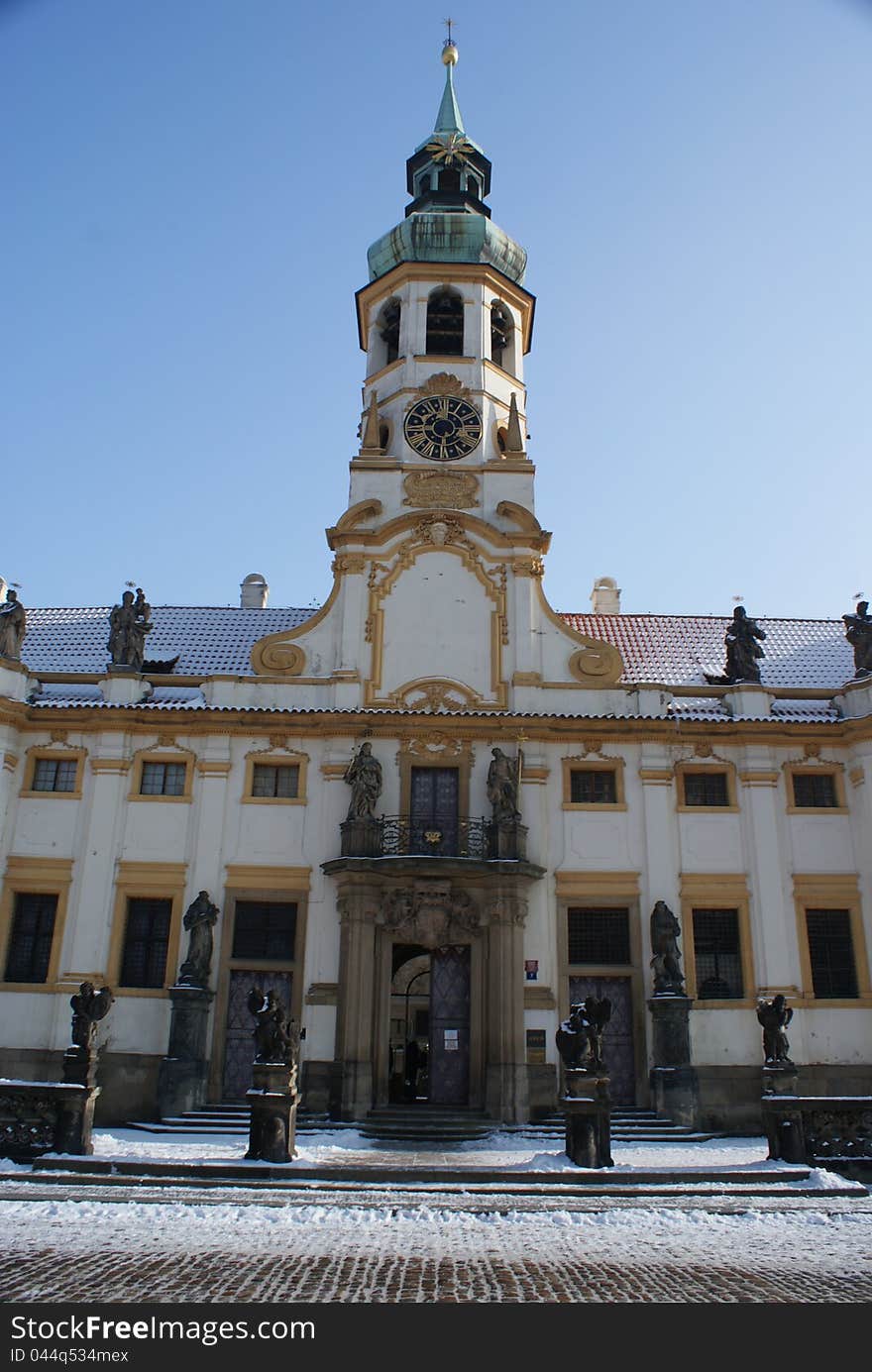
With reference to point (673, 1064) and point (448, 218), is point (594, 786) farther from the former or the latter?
point (448, 218)

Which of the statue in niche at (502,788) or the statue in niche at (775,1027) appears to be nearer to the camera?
the statue in niche at (775,1027)

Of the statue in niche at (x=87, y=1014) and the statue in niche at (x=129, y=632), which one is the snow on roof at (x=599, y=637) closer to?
the statue in niche at (x=129, y=632)

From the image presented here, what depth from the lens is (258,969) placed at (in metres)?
24.2

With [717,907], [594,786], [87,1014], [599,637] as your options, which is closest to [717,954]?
[717,907]

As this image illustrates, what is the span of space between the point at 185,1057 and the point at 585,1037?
9.75 m

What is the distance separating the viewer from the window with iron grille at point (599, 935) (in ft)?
80.5

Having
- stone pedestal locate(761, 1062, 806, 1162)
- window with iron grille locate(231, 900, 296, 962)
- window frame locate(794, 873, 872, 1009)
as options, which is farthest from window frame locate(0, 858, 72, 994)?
window frame locate(794, 873, 872, 1009)

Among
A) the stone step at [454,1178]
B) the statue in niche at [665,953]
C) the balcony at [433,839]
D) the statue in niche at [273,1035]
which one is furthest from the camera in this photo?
the balcony at [433,839]

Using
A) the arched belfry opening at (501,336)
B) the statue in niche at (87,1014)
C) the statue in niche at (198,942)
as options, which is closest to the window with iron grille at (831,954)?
the statue in niche at (198,942)

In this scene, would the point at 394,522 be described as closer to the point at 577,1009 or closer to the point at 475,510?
the point at 475,510

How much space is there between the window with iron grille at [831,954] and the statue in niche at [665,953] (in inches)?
136

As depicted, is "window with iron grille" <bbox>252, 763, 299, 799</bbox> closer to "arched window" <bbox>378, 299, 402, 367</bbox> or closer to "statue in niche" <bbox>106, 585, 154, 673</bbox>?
"statue in niche" <bbox>106, 585, 154, 673</bbox>

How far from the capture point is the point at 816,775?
2631 cm

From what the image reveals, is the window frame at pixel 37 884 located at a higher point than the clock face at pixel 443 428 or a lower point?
lower
